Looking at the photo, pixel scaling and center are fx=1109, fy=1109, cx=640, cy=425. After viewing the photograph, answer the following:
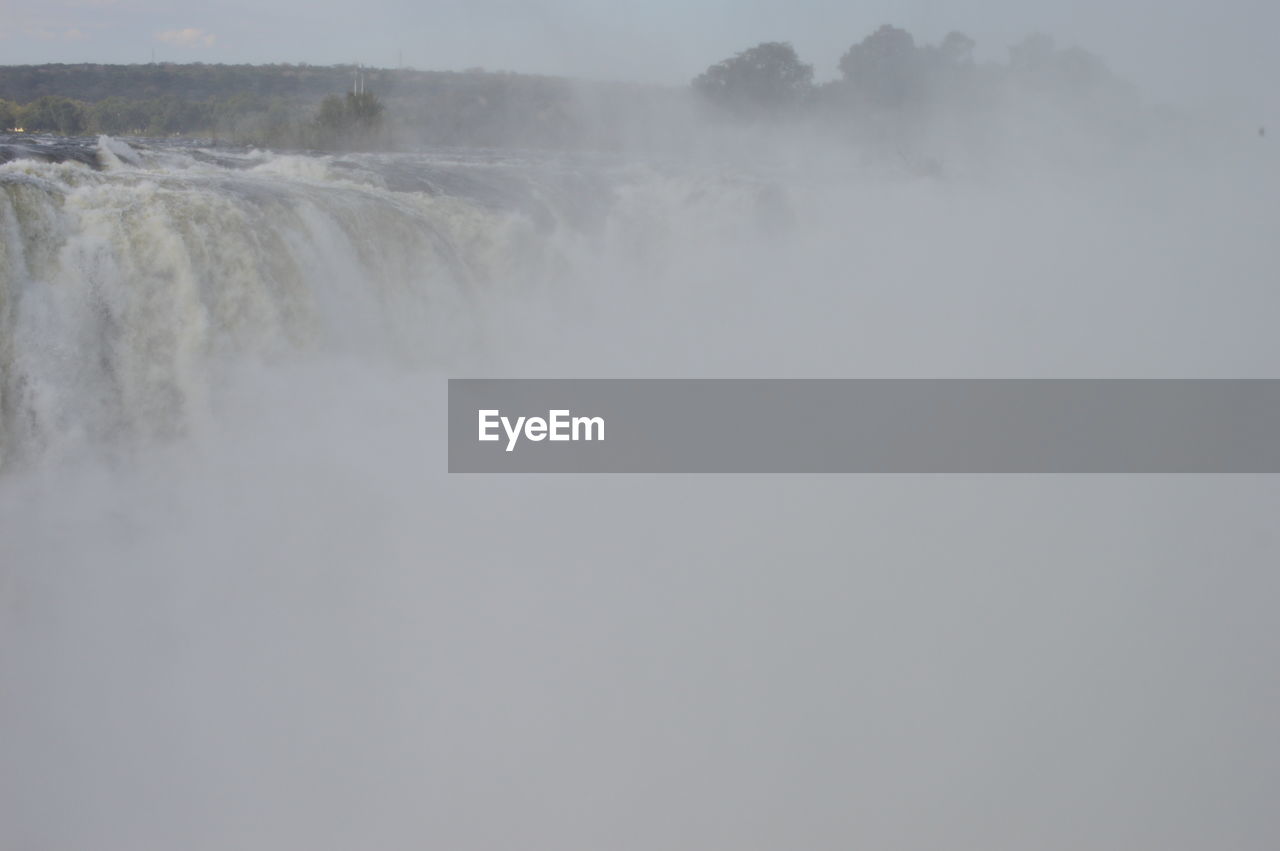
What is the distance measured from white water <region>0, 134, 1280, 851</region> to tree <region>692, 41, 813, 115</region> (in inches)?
966

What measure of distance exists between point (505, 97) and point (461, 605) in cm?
2476

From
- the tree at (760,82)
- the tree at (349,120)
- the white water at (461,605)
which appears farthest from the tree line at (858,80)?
the white water at (461,605)

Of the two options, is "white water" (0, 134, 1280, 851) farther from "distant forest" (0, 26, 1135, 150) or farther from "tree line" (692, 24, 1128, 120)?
"tree line" (692, 24, 1128, 120)

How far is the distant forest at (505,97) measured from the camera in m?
21.5

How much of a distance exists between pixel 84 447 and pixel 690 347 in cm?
620

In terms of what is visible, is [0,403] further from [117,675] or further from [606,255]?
[606,255]

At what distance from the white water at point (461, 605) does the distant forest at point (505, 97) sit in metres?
12.6

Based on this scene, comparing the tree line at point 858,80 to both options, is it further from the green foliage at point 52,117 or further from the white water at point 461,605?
the white water at point 461,605

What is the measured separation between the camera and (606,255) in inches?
475

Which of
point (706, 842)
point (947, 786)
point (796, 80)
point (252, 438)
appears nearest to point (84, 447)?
point (252, 438)

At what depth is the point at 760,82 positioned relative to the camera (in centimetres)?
3378

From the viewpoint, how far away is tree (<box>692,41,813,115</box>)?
108ft

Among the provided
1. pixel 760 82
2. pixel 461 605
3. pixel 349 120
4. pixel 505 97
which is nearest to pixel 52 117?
pixel 349 120

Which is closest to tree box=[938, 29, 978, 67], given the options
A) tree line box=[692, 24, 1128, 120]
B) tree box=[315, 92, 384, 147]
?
tree line box=[692, 24, 1128, 120]
